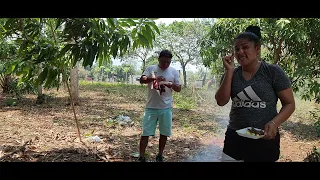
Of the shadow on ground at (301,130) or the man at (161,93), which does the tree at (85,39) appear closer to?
the man at (161,93)

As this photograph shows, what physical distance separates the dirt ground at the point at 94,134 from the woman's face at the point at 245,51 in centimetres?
232

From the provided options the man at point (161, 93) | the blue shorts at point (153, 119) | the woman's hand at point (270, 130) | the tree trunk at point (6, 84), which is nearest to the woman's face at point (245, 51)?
the woman's hand at point (270, 130)

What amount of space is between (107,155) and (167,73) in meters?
1.34

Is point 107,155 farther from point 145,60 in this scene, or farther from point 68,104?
point 145,60

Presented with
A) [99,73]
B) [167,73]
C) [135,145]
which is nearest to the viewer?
[167,73]

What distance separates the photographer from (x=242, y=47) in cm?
146

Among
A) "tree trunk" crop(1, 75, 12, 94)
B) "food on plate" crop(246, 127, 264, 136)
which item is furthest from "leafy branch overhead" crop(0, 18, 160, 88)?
"tree trunk" crop(1, 75, 12, 94)

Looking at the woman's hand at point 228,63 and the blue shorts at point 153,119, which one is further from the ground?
the woman's hand at point 228,63

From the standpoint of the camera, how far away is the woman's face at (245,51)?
146 cm

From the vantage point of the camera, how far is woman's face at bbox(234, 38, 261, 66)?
146 centimetres

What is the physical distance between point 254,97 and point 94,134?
11.9 feet

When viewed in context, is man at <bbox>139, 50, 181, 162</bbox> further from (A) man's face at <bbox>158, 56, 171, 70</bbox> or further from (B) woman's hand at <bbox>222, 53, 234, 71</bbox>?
(B) woman's hand at <bbox>222, 53, 234, 71</bbox>

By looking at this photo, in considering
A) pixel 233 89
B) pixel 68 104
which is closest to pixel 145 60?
pixel 68 104

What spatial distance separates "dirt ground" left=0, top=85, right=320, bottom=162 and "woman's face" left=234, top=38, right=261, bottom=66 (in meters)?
2.32
